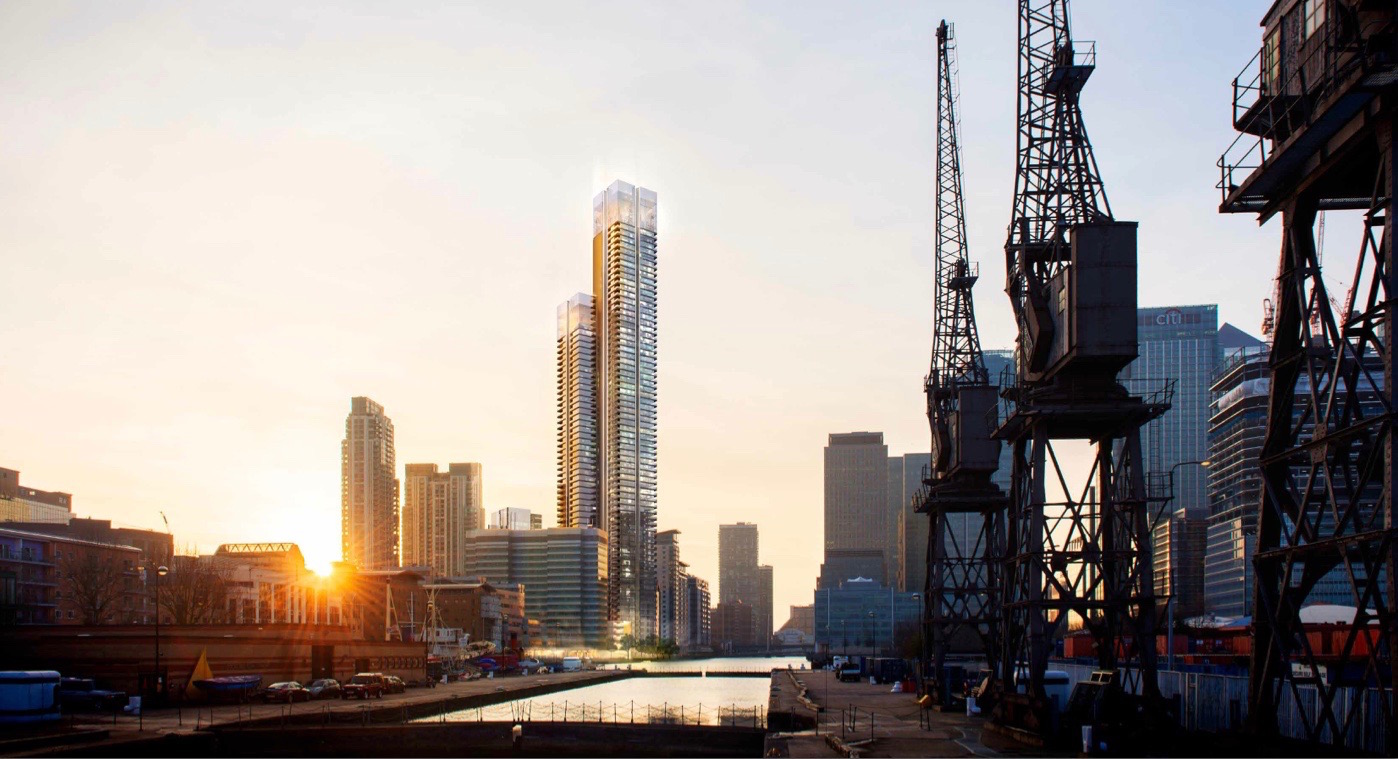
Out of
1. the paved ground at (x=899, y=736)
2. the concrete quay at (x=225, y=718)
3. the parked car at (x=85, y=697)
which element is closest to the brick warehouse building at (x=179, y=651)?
the parked car at (x=85, y=697)

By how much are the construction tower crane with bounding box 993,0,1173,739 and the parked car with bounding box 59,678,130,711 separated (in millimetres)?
48534

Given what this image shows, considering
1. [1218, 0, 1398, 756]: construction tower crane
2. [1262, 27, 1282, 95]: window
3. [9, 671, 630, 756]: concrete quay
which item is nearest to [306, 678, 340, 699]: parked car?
[9, 671, 630, 756]: concrete quay

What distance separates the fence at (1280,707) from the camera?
36.3 metres

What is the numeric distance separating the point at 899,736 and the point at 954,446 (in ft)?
122

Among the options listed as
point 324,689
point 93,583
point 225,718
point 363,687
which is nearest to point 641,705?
point 363,687

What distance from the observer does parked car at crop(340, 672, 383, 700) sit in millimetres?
91688

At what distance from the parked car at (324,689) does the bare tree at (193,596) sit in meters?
56.8

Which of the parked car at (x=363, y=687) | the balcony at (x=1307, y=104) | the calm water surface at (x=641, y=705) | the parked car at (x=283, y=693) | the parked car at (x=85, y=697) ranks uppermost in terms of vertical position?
the balcony at (x=1307, y=104)

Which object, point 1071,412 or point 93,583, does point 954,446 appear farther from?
point 93,583

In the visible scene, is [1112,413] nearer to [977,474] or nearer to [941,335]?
[977,474]

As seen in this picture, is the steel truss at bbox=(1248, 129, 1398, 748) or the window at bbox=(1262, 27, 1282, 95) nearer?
the steel truss at bbox=(1248, 129, 1398, 748)

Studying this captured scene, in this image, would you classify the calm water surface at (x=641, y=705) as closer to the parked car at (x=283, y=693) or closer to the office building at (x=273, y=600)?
the parked car at (x=283, y=693)

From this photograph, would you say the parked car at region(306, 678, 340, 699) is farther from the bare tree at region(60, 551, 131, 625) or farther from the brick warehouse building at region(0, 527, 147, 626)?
the bare tree at region(60, 551, 131, 625)

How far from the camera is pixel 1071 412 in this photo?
56125 mm
